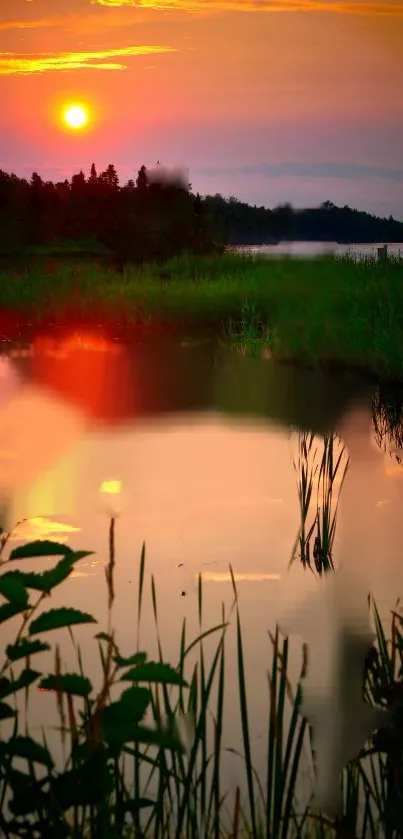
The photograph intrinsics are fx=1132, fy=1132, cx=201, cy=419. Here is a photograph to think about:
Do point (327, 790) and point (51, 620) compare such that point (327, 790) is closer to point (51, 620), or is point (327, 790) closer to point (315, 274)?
point (51, 620)

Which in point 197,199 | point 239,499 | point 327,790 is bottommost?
point 239,499

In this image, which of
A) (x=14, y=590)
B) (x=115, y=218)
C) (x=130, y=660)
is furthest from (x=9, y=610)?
(x=115, y=218)

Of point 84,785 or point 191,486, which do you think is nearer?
point 84,785

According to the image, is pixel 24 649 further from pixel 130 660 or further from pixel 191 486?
pixel 191 486

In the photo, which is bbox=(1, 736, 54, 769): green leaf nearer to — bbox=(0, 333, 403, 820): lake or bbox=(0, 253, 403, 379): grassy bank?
bbox=(0, 333, 403, 820): lake

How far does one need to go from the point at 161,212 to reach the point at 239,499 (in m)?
21.6

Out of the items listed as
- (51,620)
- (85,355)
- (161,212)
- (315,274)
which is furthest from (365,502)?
(161,212)

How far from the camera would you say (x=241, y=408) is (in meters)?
8.68

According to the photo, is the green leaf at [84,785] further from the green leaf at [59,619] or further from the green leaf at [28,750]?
the green leaf at [59,619]

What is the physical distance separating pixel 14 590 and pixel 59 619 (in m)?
0.08

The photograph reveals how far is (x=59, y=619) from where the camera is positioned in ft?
4.55

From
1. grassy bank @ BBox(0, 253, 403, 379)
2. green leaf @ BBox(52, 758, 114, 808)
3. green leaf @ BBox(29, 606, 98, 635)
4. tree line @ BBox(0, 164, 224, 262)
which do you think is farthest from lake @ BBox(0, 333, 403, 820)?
tree line @ BBox(0, 164, 224, 262)

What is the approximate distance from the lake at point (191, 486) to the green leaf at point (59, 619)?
1.24 m

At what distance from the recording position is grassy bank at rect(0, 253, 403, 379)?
9875mm
